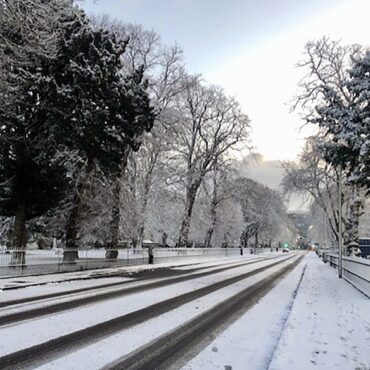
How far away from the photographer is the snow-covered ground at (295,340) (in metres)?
6.38

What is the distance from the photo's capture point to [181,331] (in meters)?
8.64

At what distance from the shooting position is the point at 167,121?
34.8m

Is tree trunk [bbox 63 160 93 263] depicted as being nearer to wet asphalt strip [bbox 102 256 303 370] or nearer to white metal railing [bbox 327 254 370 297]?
white metal railing [bbox 327 254 370 297]

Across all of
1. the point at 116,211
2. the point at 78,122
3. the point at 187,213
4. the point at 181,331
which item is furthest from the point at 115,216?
the point at 181,331

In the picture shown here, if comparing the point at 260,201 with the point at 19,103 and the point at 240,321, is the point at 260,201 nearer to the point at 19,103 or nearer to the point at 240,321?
the point at 19,103

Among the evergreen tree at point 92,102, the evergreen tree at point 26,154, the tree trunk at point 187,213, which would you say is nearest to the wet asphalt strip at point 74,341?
the evergreen tree at point 26,154

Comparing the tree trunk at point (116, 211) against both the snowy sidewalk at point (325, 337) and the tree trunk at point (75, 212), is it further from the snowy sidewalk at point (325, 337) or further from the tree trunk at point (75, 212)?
the snowy sidewalk at point (325, 337)

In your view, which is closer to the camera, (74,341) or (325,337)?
(74,341)

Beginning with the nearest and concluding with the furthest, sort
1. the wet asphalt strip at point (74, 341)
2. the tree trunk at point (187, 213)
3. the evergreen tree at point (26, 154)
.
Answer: the wet asphalt strip at point (74, 341), the evergreen tree at point (26, 154), the tree trunk at point (187, 213)

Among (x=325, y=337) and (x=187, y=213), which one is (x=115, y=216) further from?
(x=325, y=337)

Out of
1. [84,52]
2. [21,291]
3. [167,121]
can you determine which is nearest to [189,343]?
[21,291]

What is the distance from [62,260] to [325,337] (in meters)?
17.1

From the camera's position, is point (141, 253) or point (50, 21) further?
point (141, 253)

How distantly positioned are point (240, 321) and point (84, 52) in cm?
1798
